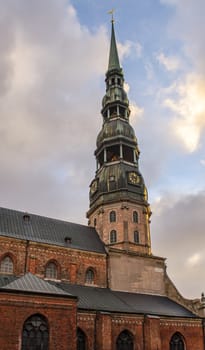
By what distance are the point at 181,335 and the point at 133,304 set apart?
469 centimetres

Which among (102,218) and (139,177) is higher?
(139,177)

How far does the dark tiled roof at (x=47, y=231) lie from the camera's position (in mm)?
33044

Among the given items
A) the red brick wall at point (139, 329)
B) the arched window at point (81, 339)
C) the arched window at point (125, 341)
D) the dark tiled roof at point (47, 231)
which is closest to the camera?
the arched window at point (81, 339)

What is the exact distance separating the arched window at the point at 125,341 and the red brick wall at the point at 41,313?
21.1 ft

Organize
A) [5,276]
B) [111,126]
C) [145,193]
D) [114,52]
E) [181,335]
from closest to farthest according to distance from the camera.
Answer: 1. [5,276]
2. [181,335]
3. [145,193]
4. [111,126]
5. [114,52]

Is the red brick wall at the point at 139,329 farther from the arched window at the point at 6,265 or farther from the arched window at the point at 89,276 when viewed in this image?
the arched window at the point at 6,265

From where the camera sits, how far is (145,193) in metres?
41.8

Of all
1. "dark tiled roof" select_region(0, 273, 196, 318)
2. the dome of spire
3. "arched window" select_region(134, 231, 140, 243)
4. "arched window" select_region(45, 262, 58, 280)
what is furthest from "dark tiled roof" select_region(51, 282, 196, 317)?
the dome of spire

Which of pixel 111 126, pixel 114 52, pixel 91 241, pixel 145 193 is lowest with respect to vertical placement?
pixel 91 241

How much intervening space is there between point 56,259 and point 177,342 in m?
12.1

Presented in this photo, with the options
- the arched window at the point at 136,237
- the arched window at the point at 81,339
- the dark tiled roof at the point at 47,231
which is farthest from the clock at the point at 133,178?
the arched window at the point at 81,339

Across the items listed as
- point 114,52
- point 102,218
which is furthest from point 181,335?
point 114,52

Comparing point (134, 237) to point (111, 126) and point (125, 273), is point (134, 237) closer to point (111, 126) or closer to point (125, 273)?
point (125, 273)

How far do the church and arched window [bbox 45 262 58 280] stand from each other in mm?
83
